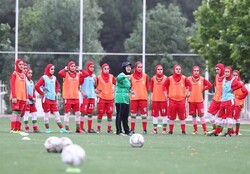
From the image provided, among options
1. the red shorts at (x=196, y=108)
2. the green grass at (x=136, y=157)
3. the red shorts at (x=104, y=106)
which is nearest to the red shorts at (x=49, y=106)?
the red shorts at (x=104, y=106)

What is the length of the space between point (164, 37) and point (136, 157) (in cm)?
4231

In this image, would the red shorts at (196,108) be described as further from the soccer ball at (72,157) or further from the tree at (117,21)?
the tree at (117,21)

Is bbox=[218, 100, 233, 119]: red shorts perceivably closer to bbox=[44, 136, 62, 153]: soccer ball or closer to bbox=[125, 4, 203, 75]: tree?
bbox=[44, 136, 62, 153]: soccer ball

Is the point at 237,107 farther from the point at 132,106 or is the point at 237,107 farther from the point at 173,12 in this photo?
the point at 173,12

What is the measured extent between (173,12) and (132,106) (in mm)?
32276

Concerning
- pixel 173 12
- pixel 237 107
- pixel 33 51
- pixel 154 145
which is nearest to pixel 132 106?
pixel 237 107

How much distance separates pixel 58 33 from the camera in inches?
2341

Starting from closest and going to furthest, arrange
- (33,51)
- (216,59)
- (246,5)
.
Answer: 1. (246,5)
2. (216,59)
3. (33,51)

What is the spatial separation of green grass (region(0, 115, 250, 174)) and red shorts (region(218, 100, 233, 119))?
13.4 feet

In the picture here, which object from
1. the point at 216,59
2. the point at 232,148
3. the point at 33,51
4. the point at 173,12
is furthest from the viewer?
the point at 173,12

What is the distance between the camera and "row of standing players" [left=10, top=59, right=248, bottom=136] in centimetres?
3075

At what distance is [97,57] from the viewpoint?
200 feet

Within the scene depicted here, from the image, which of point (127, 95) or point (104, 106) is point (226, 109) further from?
point (104, 106)

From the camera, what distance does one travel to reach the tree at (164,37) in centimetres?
5922
